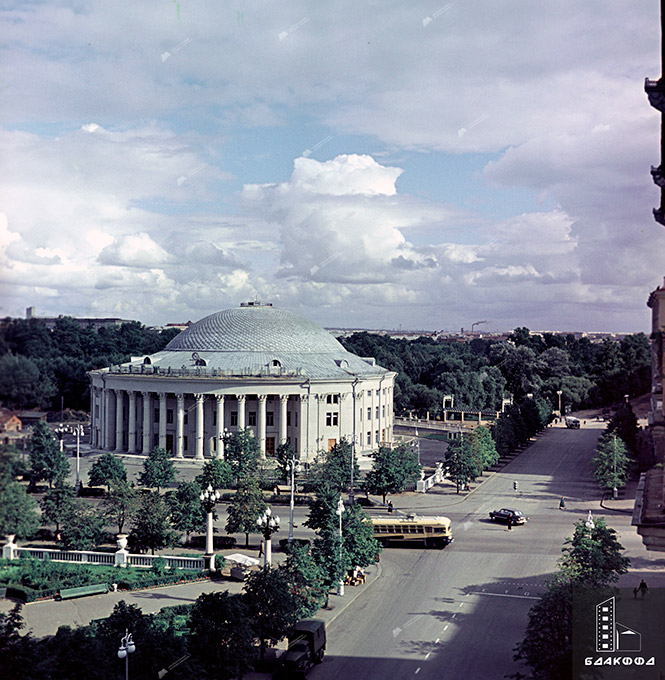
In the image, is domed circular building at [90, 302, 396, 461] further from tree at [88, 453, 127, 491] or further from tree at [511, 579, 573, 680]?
tree at [511, 579, 573, 680]

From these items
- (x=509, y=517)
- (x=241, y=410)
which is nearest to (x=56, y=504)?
(x=509, y=517)

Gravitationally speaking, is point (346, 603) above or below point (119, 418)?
below

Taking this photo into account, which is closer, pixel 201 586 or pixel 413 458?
pixel 201 586

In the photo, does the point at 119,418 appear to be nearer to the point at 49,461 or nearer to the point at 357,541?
the point at 49,461

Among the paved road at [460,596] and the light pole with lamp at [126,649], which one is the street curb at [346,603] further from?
the light pole with lamp at [126,649]

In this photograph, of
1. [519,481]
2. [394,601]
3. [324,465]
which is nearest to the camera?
[394,601]

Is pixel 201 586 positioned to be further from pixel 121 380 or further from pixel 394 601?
pixel 121 380

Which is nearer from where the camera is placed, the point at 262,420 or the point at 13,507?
the point at 13,507

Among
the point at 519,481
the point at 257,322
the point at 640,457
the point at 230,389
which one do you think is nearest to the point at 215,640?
the point at 519,481
